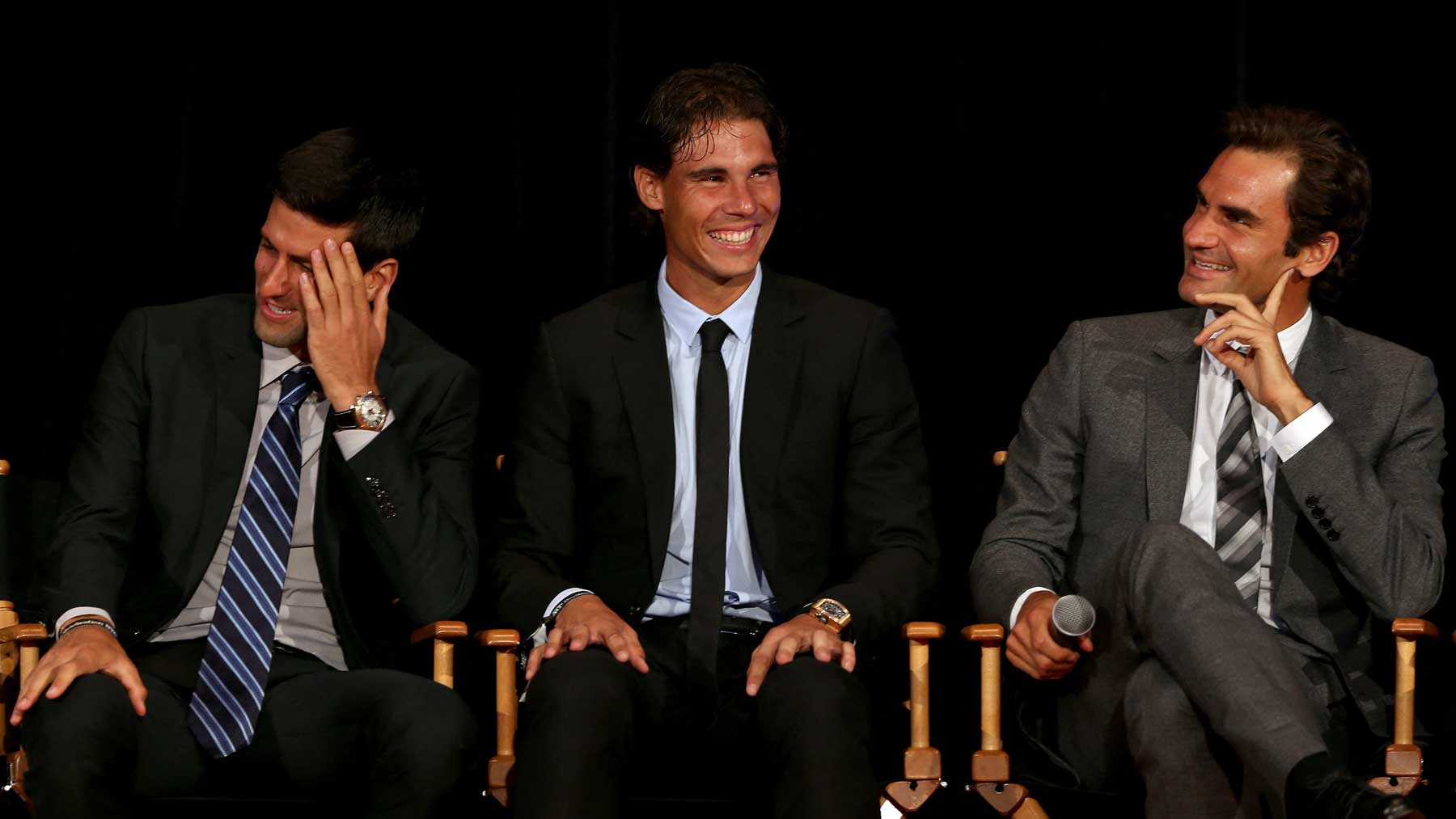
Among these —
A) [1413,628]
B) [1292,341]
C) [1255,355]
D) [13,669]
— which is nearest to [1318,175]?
[1292,341]

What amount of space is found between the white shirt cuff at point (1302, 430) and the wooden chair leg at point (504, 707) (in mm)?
1338

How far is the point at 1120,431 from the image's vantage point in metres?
3.25

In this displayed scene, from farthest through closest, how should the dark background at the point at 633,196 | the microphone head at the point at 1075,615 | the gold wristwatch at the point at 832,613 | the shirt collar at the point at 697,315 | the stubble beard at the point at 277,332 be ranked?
the dark background at the point at 633,196, the shirt collar at the point at 697,315, the stubble beard at the point at 277,332, the gold wristwatch at the point at 832,613, the microphone head at the point at 1075,615

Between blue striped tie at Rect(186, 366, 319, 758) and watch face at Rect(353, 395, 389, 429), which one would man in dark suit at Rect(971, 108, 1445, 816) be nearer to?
watch face at Rect(353, 395, 389, 429)

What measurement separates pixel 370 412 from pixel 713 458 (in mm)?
606

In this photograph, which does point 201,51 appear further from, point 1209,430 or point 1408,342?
point 1408,342

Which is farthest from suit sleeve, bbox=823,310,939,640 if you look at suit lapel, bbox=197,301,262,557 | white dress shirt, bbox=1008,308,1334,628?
suit lapel, bbox=197,301,262,557

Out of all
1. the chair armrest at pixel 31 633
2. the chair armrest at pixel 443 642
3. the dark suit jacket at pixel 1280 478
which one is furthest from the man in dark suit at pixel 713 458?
the chair armrest at pixel 31 633

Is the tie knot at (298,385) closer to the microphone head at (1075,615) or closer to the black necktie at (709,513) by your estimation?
the black necktie at (709,513)

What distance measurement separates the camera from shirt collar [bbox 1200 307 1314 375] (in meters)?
3.29

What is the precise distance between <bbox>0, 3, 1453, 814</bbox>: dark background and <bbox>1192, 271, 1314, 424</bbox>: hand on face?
0.89 m

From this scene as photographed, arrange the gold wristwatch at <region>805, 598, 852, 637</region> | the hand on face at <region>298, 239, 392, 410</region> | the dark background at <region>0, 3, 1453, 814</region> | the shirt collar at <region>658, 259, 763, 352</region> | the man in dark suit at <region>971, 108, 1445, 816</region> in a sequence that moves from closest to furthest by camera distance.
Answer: the man in dark suit at <region>971, 108, 1445, 816</region>, the gold wristwatch at <region>805, 598, 852, 637</region>, the hand on face at <region>298, 239, 392, 410</region>, the shirt collar at <region>658, 259, 763, 352</region>, the dark background at <region>0, 3, 1453, 814</region>

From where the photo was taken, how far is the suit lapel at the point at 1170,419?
3.18 m

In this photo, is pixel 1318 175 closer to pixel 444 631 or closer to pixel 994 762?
pixel 994 762
